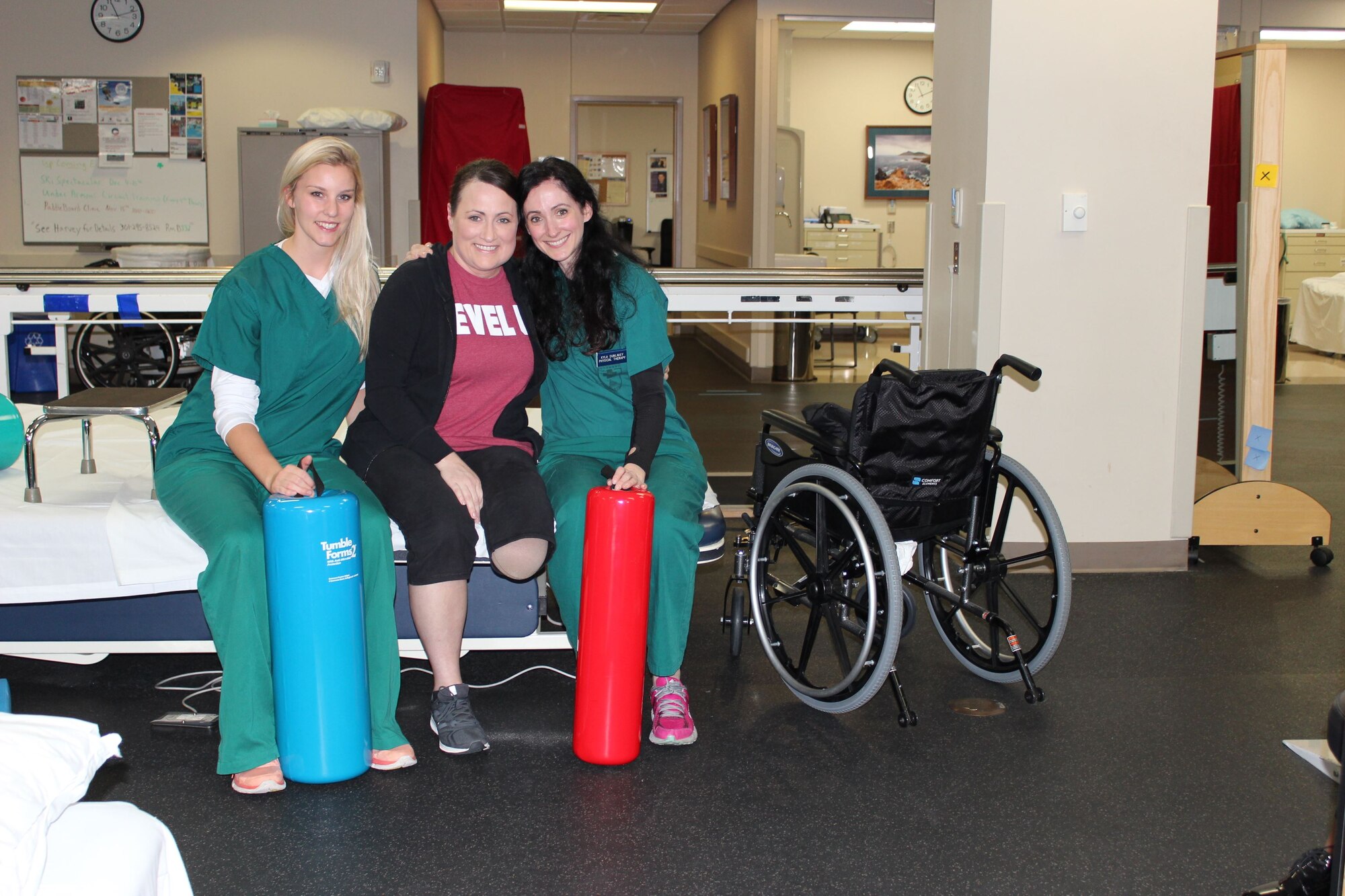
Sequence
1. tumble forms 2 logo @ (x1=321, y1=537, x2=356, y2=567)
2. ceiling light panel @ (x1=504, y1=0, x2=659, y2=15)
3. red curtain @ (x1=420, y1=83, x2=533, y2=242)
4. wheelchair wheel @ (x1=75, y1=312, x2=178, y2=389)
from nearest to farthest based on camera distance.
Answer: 1. tumble forms 2 logo @ (x1=321, y1=537, x2=356, y2=567)
2. wheelchair wheel @ (x1=75, y1=312, x2=178, y2=389)
3. red curtain @ (x1=420, y1=83, x2=533, y2=242)
4. ceiling light panel @ (x1=504, y1=0, x2=659, y2=15)

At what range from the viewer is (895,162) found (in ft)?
38.2

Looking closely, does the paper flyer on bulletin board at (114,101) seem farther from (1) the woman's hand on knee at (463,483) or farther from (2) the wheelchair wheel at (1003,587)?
(2) the wheelchair wheel at (1003,587)

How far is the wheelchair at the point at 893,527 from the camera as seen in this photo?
2541 mm

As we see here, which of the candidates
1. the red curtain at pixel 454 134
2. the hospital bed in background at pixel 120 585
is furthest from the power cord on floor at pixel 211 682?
the red curtain at pixel 454 134

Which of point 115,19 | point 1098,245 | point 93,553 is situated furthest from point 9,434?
point 115,19

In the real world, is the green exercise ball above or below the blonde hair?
below

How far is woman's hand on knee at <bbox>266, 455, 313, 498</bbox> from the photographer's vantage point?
2227mm

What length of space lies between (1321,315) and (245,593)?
9189 millimetres

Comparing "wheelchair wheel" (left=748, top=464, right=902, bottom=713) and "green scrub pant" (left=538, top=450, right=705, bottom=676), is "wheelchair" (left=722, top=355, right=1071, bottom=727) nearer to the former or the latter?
"wheelchair wheel" (left=748, top=464, right=902, bottom=713)

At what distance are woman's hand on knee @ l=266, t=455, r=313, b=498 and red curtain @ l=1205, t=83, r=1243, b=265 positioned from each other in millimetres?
3112

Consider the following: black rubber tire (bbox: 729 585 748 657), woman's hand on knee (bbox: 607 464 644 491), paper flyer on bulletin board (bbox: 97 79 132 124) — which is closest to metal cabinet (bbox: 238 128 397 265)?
paper flyer on bulletin board (bbox: 97 79 132 124)

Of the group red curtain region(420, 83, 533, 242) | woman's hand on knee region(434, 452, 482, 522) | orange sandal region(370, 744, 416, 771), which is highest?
red curtain region(420, 83, 533, 242)

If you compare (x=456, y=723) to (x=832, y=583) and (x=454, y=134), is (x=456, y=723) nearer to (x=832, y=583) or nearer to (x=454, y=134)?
(x=832, y=583)

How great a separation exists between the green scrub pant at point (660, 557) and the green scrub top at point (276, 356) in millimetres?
542
